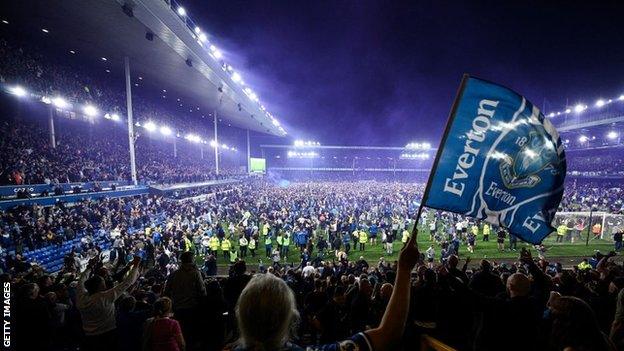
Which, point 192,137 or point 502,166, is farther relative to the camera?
point 192,137

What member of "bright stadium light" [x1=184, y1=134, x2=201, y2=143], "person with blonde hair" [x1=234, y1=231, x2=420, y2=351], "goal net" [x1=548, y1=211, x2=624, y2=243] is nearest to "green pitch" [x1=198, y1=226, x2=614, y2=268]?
"goal net" [x1=548, y1=211, x2=624, y2=243]

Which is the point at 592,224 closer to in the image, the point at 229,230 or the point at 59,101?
the point at 229,230

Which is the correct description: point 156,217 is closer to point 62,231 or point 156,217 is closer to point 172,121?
point 62,231

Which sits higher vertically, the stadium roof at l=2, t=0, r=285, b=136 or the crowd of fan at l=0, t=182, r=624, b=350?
the stadium roof at l=2, t=0, r=285, b=136

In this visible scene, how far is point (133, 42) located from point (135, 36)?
1.41 m

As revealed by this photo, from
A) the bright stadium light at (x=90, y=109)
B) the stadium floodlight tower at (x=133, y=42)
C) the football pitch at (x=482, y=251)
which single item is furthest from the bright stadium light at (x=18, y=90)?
the football pitch at (x=482, y=251)

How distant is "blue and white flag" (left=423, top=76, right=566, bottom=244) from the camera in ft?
10.5

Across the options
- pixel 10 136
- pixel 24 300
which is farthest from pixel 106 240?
pixel 24 300

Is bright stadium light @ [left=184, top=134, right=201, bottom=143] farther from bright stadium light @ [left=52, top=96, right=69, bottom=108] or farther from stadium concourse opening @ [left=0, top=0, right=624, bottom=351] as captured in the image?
bright stadium light @ [left=52, top=96, right=69, bottom=108]

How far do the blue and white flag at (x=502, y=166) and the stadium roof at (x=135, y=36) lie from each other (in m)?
19.4

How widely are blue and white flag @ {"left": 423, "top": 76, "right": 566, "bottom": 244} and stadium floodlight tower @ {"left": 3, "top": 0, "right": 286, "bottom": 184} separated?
63.8 feet

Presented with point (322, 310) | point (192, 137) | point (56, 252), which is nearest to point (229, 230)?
point (56, 252)

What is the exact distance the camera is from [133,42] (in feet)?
72.6

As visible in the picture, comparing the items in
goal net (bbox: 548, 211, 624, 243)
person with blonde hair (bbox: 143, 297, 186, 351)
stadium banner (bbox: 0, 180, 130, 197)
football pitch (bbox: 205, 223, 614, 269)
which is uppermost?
stadium banner (bbox: 0, 180, 130, 197)
